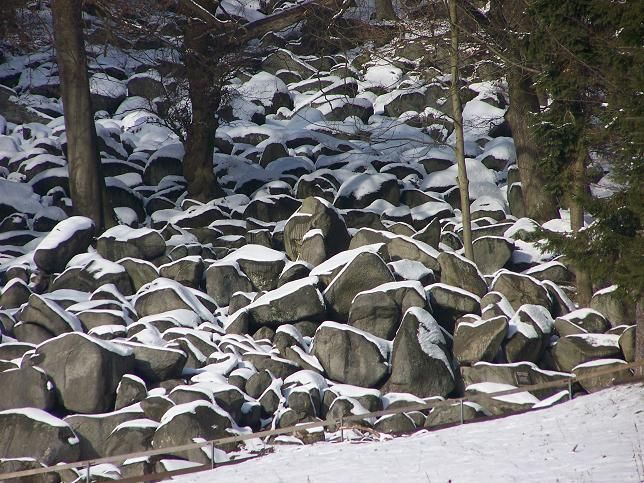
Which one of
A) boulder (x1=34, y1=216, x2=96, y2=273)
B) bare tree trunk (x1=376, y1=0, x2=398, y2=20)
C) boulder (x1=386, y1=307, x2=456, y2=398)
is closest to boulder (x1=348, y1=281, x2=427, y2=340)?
boulder (x1=386, y1=307, x2=456, y2=398)

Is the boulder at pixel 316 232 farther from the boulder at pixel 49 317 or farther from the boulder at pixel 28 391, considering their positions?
the boulder at pixel 28 391

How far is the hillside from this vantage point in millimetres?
10844

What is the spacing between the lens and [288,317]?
13836mm

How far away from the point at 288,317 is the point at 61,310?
11.7 ft

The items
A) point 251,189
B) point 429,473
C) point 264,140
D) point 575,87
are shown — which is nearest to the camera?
point 429,473

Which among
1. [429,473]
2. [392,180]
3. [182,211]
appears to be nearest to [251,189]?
[182,211]

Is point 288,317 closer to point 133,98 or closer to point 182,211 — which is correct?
point 182,211

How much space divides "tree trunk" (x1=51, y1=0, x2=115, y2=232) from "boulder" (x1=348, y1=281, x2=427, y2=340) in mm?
6208

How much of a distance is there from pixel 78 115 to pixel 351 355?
8.07 m

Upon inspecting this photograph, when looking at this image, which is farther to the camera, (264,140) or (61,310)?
(264,140)

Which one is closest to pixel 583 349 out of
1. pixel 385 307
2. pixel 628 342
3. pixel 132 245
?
pixel 628 342

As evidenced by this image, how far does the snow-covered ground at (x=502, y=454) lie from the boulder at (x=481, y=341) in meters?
2.78

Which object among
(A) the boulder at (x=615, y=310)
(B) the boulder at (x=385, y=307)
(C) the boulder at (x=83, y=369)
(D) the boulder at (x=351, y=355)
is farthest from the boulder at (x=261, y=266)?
(A) the boulder at (x=615, y=310)

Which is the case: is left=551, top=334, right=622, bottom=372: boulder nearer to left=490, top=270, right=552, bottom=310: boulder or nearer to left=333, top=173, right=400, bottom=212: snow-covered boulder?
left=490, top=270, right=552, bottom=310: boulder
